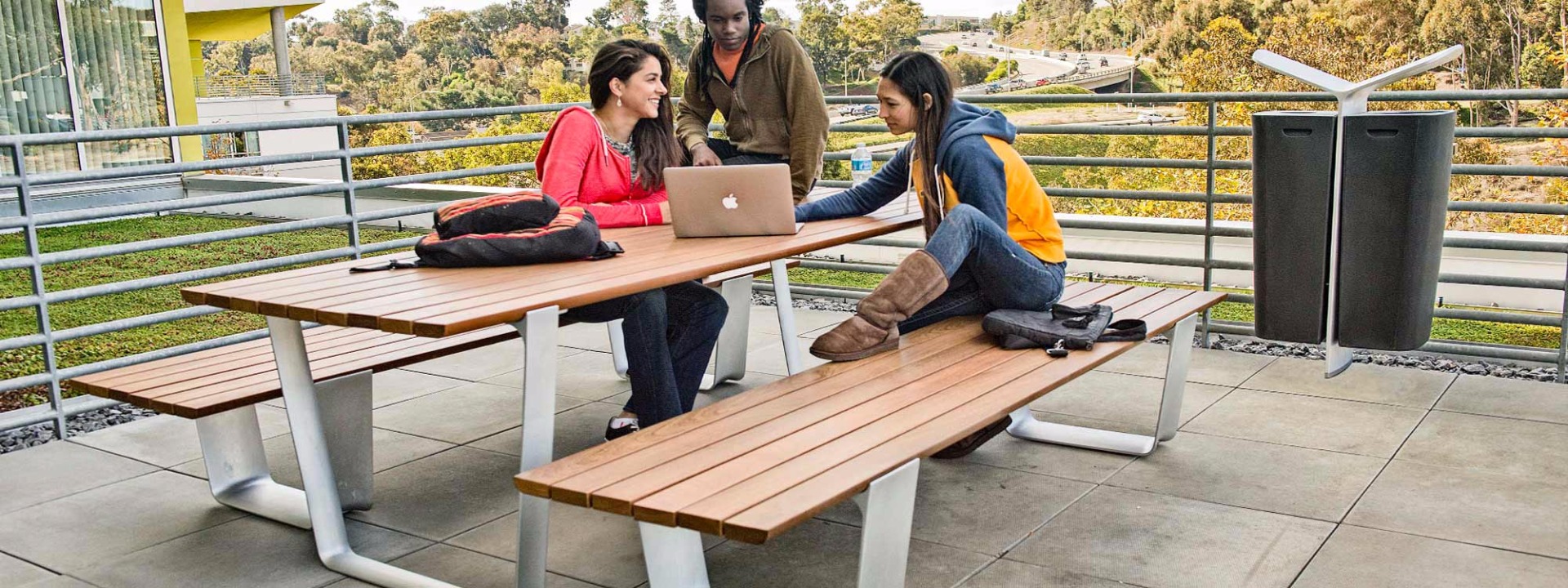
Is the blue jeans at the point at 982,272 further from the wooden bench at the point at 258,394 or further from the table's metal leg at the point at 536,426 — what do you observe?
the wooden bench at the point at 258,394

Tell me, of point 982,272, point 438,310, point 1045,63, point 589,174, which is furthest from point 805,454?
point 1045,63

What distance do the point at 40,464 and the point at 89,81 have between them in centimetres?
1454

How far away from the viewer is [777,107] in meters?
4.70

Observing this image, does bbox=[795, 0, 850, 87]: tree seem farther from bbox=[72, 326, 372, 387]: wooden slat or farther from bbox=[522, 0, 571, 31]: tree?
bbox=[72, 326, 372, 387]: wooden slat

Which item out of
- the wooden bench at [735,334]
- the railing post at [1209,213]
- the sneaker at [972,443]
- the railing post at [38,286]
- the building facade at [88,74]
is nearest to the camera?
the sneaker at [972,443]

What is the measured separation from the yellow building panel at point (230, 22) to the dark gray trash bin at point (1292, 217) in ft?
96.2

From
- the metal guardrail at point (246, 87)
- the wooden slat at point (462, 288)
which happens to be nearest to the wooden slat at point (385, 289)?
the wooden slat at point (462, 288)

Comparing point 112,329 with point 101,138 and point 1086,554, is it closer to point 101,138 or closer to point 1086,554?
point 101,138

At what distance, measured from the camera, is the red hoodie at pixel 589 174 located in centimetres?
393

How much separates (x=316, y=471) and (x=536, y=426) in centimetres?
68

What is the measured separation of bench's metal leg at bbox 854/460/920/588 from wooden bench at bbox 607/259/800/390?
2309 mm

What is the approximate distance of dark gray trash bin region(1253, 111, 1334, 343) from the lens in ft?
15.2

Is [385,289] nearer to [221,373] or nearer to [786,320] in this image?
[221,373]

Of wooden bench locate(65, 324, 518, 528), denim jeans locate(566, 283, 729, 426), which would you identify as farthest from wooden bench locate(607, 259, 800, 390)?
wooden bench locate(65, 324, 518, 528)
